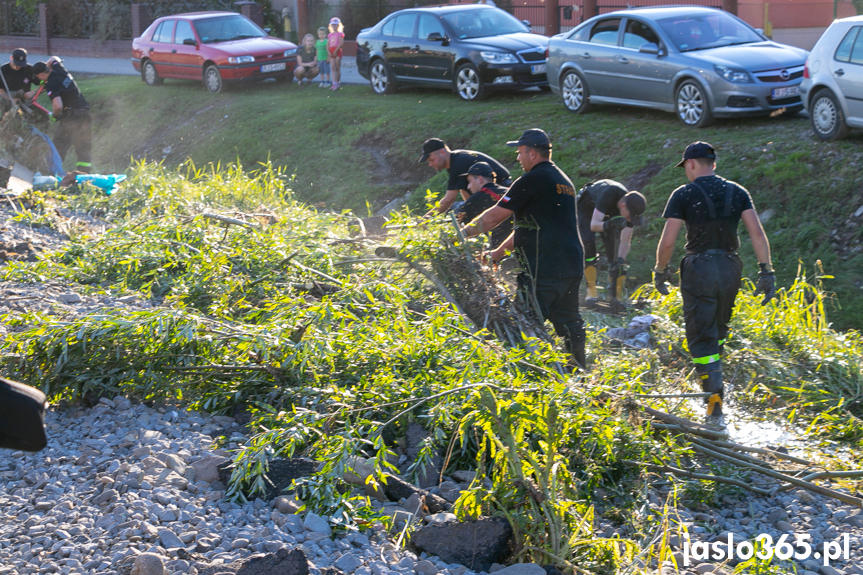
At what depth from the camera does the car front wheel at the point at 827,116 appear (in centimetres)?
1191

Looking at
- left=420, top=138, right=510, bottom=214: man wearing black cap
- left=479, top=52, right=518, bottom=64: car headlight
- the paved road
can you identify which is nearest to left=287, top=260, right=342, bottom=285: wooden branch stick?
left=420, top=138, right=510, bottom=214: man wearing black cap

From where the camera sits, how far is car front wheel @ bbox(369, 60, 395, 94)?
19.6 m

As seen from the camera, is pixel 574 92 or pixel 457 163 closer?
pixel 457 163

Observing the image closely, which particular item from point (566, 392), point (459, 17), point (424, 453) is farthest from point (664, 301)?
point (459, 17)

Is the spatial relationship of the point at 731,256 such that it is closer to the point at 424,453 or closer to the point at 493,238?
Result: the point at 493,238

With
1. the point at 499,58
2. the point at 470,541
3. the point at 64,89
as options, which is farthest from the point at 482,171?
the point at 64,89

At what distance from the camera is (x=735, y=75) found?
43.5 ft

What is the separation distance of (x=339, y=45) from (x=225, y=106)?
2841mm

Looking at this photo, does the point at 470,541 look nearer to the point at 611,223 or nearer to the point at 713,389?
the point at 713,389

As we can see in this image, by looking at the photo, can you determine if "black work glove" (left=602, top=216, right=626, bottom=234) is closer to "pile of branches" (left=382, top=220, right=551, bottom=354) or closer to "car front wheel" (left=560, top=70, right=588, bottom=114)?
"pile of branches" (left=382, top=220, right=551, bottom=354)

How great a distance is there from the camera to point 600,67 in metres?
15.2

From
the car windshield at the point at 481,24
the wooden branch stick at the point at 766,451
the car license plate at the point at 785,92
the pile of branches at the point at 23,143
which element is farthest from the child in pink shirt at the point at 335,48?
the wooden branch stick at the point at 766,451

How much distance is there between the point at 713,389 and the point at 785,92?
330 inches

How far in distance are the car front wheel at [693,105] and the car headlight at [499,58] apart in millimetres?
4170
